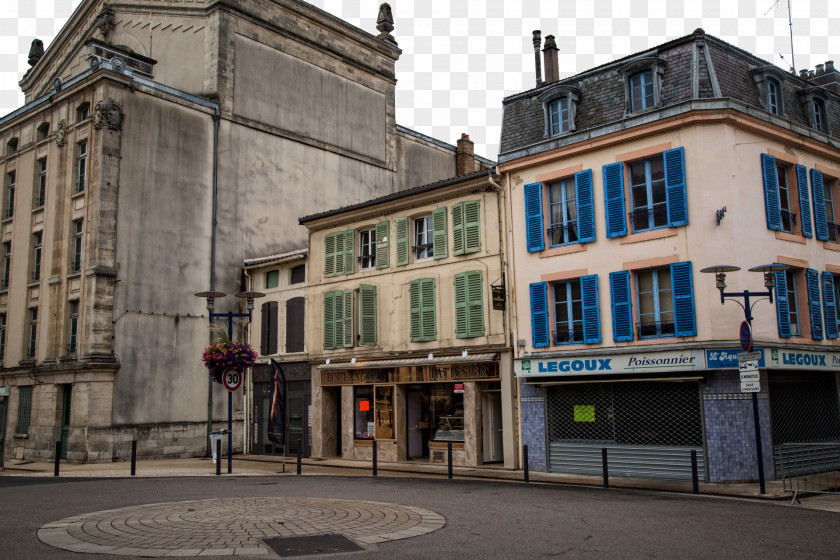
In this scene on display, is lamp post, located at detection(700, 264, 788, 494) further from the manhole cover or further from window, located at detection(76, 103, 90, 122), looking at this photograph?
window, located at detection(76, 103, 90, 122)

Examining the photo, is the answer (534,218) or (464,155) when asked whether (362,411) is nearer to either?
(534,218)

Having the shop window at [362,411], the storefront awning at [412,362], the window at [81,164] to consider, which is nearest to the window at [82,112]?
the window at [81,164]

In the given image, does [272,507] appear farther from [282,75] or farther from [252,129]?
[282,75]

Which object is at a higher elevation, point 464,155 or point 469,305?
point 464,155

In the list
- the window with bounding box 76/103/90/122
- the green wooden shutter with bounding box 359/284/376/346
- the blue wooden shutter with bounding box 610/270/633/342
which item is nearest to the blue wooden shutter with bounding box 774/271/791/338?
the blue wooden shutter with bounding box 610/270/633/342

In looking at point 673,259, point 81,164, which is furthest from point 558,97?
point 81,164

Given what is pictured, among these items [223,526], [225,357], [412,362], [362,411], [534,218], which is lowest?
[223,526]

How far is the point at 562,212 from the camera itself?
766 inches

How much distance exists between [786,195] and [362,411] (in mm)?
13313

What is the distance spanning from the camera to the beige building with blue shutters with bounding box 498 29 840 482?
54.2 feet

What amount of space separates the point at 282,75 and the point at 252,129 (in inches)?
123

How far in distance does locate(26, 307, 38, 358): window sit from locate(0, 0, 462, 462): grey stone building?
75 millimetres

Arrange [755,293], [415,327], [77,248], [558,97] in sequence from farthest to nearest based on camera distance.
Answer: [77,248] < [415,327] < [558,97] < [755,293]

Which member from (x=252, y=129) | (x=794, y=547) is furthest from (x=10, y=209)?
(x=794, y=547)
